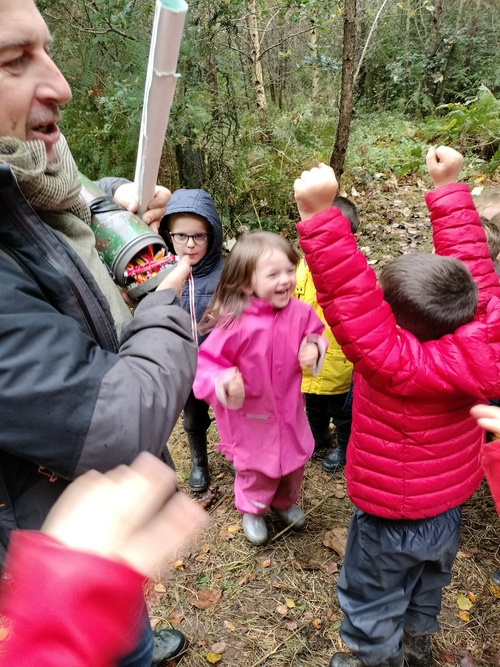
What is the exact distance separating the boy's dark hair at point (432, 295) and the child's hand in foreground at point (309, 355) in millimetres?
678

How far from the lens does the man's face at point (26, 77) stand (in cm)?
106

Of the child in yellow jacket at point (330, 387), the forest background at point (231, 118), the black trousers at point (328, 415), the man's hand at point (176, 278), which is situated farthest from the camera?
the forest background at point (231, 118)

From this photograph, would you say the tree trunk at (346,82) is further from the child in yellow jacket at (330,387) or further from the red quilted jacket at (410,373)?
the red quilted jacket at (410,373)

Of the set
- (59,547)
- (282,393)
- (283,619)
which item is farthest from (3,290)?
(283,619)

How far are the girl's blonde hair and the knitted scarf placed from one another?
1117 mm

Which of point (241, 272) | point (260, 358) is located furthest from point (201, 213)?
point (260, 358)

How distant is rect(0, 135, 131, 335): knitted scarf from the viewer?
1.10 meters

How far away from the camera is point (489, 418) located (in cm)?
148

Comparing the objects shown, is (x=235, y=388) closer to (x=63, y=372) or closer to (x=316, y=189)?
(x=316, y=189)

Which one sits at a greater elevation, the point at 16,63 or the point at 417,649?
the point at 16,63

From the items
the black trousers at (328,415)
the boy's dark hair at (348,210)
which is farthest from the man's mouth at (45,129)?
the black trousers at (328,415)

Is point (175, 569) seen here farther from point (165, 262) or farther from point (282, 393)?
point (165, 262)

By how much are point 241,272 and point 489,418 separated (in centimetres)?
143

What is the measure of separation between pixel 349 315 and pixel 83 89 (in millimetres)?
4186
